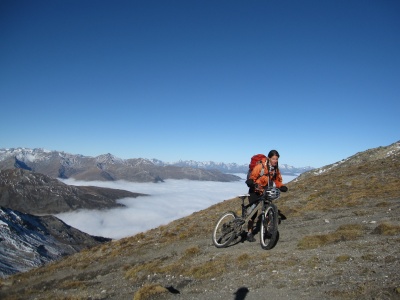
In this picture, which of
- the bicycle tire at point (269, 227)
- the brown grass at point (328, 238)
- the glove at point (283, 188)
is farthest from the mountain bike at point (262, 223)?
the brown grass at point (328, 238)

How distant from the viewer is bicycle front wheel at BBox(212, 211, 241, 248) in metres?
15.6

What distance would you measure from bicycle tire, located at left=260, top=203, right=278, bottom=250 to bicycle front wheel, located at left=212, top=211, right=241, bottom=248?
1.74 m

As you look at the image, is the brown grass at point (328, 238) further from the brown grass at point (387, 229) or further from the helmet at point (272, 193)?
the helmet at point (272, 193)

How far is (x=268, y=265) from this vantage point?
12.5 m

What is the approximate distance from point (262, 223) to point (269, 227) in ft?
1.27

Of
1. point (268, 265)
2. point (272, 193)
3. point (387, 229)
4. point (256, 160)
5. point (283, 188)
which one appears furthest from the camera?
point (387, 229)

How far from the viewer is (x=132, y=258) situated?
20391 mm

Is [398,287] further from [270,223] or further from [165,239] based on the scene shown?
[165,239]

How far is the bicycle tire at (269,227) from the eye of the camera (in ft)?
42.4

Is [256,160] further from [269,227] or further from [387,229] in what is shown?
[387,229]

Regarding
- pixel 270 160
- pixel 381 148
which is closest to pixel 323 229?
pixel 270 160

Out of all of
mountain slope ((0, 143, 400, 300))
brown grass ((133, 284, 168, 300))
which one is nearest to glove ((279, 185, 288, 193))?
mountain slope ((0, 143, 400, 300))

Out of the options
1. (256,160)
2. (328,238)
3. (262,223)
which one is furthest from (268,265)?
(256,160)

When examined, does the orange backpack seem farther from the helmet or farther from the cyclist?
the helmet
